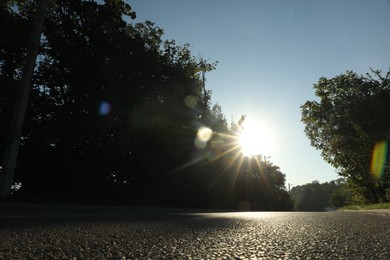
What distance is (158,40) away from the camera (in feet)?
96.3

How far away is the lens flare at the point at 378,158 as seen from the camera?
66.9 feet

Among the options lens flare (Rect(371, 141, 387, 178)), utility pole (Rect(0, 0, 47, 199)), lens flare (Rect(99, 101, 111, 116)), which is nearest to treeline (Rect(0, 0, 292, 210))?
lens flare (Rect(99, 101, 111, 116))

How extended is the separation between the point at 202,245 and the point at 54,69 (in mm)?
19683

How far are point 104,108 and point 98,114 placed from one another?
0.56 m

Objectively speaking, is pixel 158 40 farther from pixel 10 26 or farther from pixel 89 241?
pixel 89 241

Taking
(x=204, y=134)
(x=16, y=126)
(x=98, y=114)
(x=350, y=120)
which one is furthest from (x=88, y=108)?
(x=350, y=120)

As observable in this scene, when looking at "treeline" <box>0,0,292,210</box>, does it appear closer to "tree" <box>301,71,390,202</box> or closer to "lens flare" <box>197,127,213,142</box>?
"lens flare" <box>197,127,213,142</box>

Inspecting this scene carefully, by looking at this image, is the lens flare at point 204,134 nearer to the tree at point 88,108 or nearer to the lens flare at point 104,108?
the tree at point 88,108

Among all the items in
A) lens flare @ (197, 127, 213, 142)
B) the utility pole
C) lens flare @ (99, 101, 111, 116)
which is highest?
lens flare @ (197, 127, 213, 142)

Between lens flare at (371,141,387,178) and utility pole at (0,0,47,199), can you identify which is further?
lens flare at (371,141,387,178)

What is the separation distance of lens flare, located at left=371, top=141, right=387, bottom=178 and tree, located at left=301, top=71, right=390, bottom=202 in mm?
431

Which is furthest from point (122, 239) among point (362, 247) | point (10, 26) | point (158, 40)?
Answer: point (158, 40)

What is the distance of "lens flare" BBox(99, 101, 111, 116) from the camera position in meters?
19.5

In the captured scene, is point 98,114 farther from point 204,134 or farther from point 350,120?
point 350,120
